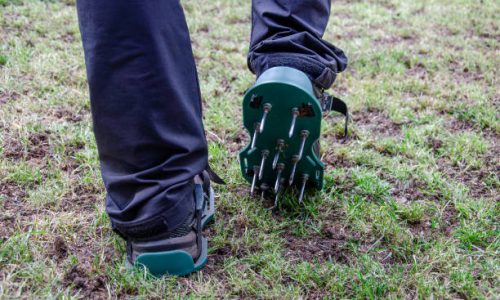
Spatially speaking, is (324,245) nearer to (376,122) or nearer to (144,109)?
(144,109)

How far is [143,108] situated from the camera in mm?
1209

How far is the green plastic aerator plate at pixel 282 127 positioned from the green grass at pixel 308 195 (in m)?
0.16

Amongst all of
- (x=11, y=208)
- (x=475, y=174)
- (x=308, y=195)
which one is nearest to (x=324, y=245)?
(x=308, y=195)

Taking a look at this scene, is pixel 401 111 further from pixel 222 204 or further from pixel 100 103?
pixel 100 103

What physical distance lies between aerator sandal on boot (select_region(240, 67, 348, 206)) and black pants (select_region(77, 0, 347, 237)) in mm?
190

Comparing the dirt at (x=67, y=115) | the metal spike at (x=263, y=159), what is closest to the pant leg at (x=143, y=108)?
the metal spike at (x=263, y=159)

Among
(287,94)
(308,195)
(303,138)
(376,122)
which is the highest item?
(287,94)

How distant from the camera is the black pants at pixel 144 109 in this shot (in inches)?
45.3

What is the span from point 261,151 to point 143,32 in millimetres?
565

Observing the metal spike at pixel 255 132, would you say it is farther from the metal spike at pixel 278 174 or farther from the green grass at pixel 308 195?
the green grass at pixel 308 195

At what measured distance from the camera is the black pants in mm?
1151

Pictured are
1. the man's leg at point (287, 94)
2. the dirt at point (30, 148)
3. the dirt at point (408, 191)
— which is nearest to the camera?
the man's leg at point (287, 94)

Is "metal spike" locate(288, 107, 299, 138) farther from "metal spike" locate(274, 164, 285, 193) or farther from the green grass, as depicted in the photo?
the green grass

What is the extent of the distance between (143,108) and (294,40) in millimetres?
628
